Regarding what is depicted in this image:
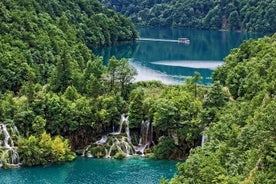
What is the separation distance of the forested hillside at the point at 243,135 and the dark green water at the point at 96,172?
7558mm

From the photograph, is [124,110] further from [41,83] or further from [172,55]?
[172,55]

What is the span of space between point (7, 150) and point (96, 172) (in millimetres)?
11634

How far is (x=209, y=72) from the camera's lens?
409ft

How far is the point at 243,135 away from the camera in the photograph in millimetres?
52969

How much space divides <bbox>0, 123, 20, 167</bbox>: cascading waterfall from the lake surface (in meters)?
43.4

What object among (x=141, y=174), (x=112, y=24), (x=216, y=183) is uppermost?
(x=112, y=24)

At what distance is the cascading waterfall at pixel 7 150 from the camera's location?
68438 mm

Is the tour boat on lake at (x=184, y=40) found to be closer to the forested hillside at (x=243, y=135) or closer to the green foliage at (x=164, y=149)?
the forested hillside at (x=243, y=135)

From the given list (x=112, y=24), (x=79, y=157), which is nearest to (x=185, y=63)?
(x=112, y=24)

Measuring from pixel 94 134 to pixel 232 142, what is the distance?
2598 centimetres

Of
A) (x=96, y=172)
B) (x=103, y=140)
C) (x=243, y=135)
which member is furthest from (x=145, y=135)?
(x=243, y=135)

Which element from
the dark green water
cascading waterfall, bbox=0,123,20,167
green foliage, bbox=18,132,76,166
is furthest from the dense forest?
the dark green water

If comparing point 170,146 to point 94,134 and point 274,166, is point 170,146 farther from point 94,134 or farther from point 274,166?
point 274,166

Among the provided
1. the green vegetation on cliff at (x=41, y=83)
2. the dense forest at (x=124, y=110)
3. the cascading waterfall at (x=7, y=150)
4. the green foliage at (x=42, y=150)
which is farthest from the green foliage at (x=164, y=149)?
the cascading waterfall at (x=7, y=150)
